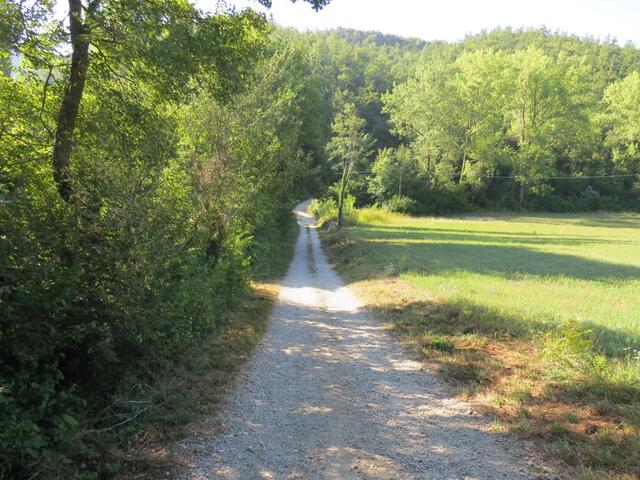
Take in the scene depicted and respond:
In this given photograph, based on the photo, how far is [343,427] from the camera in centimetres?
523

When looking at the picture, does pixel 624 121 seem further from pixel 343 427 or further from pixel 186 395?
pixel 186 395

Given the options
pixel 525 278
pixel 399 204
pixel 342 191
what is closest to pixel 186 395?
pixel 525 278

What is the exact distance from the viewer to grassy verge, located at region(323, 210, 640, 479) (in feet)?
16.3

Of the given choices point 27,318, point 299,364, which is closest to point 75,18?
point 27,318

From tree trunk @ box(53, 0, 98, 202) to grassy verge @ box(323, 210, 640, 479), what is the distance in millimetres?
6548

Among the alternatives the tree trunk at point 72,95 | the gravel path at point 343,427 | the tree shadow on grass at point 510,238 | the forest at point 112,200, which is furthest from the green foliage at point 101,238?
the tree shadow on grass at point 510,238

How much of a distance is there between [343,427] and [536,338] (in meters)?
4.75

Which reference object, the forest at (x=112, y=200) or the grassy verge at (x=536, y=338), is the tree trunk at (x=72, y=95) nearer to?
the forest at (x=112, y=200)

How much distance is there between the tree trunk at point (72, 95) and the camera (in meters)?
5.89

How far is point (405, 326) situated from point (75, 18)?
333 inches

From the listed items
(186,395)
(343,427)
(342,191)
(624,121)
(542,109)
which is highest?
(542,109)

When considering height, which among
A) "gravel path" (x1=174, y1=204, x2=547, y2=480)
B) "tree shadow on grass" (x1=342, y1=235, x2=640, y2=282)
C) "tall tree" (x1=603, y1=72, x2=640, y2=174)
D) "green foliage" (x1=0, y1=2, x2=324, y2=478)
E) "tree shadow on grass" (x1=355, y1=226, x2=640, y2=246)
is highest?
"tall tree" (x1=603, y1=72, x2=640, y2=174)

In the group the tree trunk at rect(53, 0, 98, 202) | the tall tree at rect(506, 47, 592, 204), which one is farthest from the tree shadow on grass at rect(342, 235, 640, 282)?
the tall tree at rect(506, 47, 592, 204)

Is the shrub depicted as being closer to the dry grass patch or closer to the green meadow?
the green meadow
